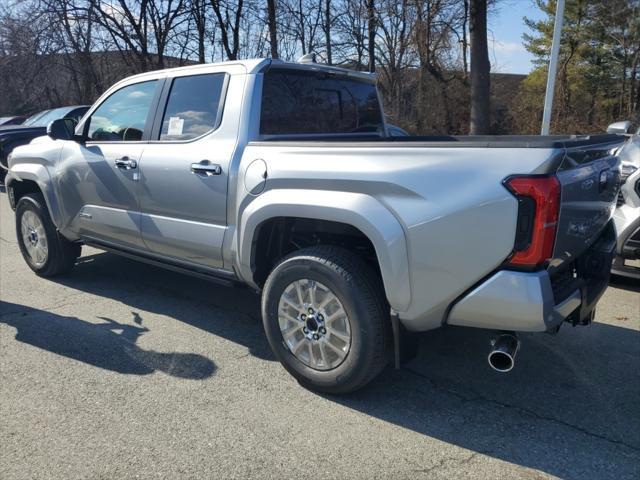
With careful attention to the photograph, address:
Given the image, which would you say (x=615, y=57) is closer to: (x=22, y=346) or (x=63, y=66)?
(x=63, y=66)

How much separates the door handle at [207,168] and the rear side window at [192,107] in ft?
0.90

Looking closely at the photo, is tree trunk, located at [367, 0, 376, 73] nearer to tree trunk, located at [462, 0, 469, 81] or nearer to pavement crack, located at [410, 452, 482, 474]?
tree trunk, located at [462, 0, 469, 81]

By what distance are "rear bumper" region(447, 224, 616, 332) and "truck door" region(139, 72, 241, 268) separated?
177 cm

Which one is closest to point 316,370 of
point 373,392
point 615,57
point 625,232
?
point 373,392

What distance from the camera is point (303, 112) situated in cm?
420

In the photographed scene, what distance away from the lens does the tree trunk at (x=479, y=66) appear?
11489mm

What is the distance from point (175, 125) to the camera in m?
4.20

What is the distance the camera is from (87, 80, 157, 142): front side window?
14.8 feet

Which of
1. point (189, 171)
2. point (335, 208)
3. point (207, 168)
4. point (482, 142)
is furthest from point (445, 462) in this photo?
point (189, 171)

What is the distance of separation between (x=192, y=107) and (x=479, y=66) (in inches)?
365

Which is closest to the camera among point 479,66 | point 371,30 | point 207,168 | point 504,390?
point 504,390

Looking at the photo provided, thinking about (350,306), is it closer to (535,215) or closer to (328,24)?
(535,215)

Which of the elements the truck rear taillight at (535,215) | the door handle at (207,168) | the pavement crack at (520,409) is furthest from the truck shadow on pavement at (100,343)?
the truck rear taillight at (535,215)

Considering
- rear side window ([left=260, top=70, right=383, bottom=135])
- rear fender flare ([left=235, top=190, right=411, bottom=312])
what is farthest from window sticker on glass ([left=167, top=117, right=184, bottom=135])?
rear fender flare ([left=235, top=190, right=411, bottom=312])
